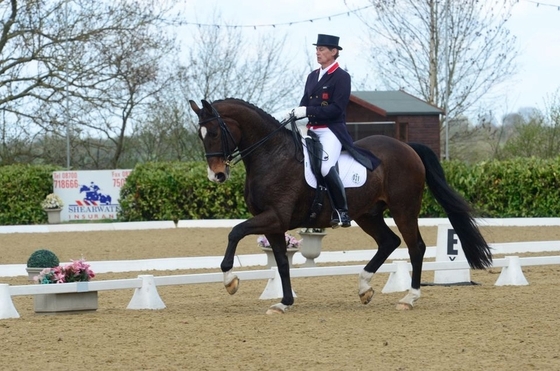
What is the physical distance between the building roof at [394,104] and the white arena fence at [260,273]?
14486 mm

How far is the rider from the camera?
807cm

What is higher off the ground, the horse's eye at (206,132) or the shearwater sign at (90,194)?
the horse's eye at (206,132)

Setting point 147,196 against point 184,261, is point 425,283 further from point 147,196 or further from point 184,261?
point 147,196

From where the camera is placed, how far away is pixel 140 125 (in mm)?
30703

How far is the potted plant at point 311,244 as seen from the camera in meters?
12.0

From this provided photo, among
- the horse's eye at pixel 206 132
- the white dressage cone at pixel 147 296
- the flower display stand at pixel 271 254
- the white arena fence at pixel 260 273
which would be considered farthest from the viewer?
the flower display stand at pixel 271 254

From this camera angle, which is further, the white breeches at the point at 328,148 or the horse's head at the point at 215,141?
the white breeches at the point at 328,148

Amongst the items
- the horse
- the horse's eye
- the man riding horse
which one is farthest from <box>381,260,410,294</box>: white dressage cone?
the horse's eye

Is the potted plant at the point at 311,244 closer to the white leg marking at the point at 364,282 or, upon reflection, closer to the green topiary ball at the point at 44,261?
the white leg marking at the point at 364,282

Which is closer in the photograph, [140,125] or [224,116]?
[224,116]

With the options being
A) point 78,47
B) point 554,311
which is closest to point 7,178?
point 78,47

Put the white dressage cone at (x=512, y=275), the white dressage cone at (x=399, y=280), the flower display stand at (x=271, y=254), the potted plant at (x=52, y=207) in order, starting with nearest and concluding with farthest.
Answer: the white dressage cone at (x=399, y=280)
the white dressage cone at (x=512, y=275)
the flower display stand at (x=271, y=254)
the potted plant at (x=52, y=207)

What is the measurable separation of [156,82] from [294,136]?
23.1 metres

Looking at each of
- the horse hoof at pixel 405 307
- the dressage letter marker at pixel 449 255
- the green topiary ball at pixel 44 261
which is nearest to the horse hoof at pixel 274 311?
the horse hoof at pixel 405 307
